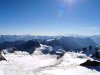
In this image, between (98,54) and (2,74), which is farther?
(98,54)

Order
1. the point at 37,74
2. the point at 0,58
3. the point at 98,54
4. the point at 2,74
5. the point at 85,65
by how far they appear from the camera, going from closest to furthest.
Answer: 1. the point at 2,74
2. the point at 37,74
3. the point at 85,65
4. the point at 0,58
5. the point at 98,54

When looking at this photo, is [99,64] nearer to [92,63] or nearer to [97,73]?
[92,63]

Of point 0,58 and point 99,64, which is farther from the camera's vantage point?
point 0,58

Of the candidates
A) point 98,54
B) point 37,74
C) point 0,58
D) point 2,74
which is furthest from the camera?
point 98,54

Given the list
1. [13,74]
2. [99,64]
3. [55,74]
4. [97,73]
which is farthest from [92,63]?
[13,74]

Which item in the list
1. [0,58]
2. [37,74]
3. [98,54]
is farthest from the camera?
[98,54]

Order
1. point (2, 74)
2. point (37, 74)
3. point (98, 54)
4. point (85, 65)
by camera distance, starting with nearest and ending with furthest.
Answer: point (2, 74) → point (37, 74) → point (85, 65) → point (98, 54)

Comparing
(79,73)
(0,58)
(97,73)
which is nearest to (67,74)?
(79,73)

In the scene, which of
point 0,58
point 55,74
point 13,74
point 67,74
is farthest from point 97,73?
point 0,58

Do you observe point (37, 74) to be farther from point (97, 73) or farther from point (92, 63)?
point (92, 63)
